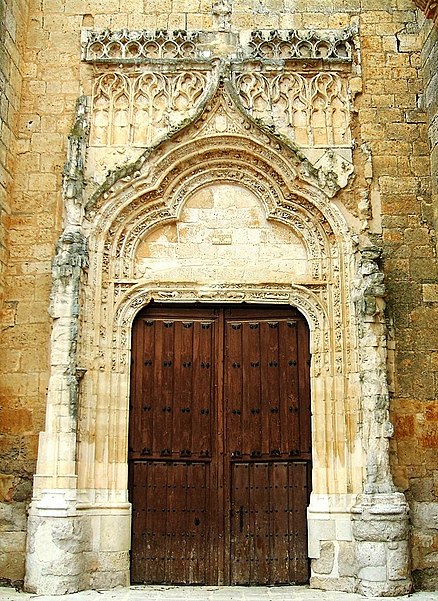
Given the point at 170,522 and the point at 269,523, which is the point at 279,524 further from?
the point at 170,522

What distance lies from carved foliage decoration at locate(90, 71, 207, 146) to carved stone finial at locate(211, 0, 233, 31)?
601 millimetres

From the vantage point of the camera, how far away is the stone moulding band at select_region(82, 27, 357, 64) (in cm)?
809

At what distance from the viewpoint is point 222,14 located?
27.0 ft

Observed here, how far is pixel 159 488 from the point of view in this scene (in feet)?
24.3

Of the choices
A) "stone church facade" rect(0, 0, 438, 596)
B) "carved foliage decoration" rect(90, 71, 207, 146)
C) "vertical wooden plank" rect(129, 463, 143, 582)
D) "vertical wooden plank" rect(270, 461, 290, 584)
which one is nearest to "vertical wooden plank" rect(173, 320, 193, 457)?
"stone church facade" rect(0, 0, 438, 596)

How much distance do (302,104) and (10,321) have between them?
3761mm

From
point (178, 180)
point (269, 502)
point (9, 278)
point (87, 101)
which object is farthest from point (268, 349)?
point (87, 101)

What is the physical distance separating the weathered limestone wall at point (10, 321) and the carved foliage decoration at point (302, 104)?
2.33m

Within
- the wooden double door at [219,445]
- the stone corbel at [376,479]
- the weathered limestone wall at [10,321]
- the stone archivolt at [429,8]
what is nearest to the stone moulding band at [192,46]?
the weathered limestone wall at [10,321]

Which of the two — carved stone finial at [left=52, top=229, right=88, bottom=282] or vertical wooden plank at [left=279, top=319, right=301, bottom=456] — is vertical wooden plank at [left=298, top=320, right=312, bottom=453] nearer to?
vertical wooden plank at [left=279, top=319, right=301, bottom=456]

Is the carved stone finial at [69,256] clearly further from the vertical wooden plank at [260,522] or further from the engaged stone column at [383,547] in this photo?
the engaged stone column at [383,547]

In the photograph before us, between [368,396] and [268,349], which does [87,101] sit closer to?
[268,349]

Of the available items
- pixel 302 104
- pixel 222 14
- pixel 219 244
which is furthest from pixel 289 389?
pixel 222 14

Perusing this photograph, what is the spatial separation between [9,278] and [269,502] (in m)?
3.38
